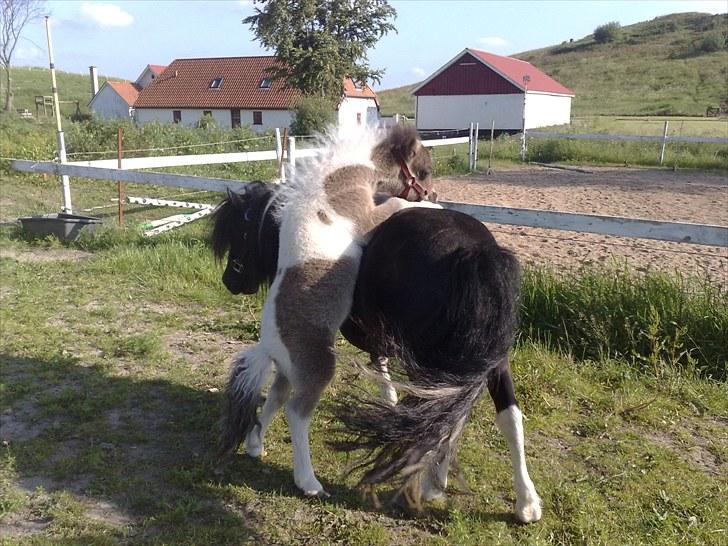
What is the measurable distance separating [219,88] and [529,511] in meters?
44.5

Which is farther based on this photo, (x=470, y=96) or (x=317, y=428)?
(x=470, y=96)

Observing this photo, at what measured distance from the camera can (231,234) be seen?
348 centimetres

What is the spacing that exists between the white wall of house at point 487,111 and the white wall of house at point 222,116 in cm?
975

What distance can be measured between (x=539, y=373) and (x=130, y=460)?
2.64 metres

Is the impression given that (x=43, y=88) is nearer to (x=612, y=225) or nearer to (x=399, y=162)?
(x=612, y=225)

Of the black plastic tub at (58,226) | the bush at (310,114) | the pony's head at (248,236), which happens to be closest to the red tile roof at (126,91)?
the bush at (310,114)

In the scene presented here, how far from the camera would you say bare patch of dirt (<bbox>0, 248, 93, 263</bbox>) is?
700 centimetres

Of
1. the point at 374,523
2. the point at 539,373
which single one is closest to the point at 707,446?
the point at 539,373

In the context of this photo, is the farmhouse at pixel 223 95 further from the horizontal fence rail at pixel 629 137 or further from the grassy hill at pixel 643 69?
the horizontal fence rail at pixel 629 137

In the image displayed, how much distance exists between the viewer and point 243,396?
9.95ft

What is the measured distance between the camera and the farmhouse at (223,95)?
40.8 meters

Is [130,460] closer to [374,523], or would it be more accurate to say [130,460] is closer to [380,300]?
[374,523]

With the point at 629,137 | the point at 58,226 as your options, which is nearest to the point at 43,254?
the point at 58,226

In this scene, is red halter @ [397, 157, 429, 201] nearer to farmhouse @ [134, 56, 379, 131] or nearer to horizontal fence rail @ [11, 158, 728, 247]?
horizontal fence rail @ [11, 158, 728, 247]
